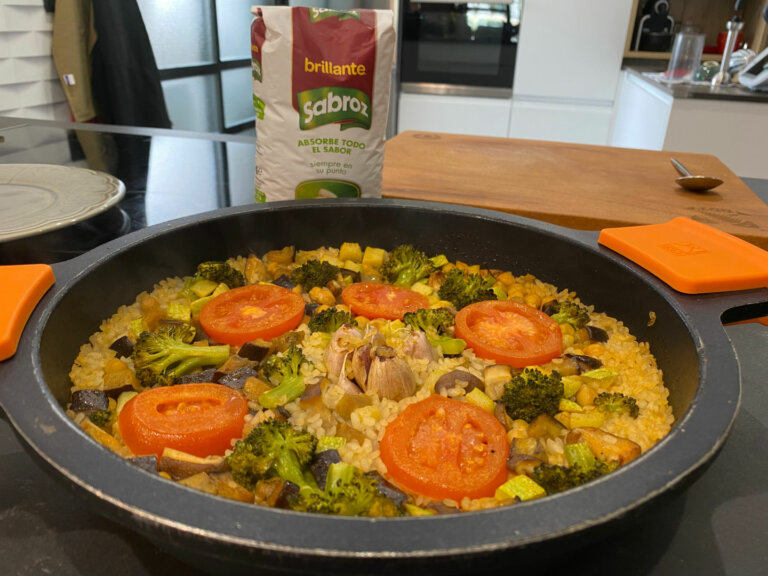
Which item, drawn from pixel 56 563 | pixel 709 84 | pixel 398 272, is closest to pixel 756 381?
pixel 398 272

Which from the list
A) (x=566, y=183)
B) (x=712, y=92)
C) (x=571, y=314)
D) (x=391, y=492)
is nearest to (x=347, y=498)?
(x=391, y=492)

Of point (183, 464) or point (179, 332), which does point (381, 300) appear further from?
point (183, 464)

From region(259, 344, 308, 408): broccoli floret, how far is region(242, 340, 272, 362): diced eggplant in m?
0.02

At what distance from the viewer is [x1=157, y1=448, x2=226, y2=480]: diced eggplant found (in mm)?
836

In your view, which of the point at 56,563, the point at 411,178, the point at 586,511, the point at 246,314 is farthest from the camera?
the point at 411,178

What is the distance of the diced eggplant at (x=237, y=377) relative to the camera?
107 cm

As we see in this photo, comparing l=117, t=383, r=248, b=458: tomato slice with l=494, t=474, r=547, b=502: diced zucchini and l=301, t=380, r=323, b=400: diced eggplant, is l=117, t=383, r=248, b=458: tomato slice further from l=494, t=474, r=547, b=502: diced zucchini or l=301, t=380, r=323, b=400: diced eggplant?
l=494, t=474, r=547, b=502: diced zucchini

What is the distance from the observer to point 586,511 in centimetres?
57

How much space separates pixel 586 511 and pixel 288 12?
1.25 metres

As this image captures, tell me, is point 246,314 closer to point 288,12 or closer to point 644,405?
point 288,12

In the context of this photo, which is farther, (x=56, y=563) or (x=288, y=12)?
(x=288, y=12)

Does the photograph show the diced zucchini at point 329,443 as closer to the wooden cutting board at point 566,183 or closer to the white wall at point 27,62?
the wooden cutting board at point 566,183

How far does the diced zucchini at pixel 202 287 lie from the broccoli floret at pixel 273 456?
0.57 m

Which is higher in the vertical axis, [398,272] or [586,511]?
[586,511]
